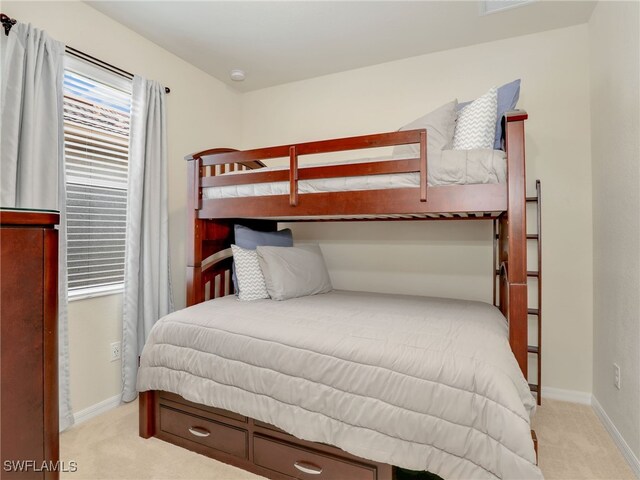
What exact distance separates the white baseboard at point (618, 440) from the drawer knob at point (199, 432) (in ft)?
6.61

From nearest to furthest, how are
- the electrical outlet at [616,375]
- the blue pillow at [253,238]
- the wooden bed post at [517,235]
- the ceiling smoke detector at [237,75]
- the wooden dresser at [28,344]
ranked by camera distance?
the wooden dresser at [28,344]
the wooden bed post at [517,235]
the electrical outlet at [616,375]
the blue pillow at [253,238]
the ceiling smoke detector at [237,75]

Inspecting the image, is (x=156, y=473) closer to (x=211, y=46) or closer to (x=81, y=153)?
(x=81, y=153)

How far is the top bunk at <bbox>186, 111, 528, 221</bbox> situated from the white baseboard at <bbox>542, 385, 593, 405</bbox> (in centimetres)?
159

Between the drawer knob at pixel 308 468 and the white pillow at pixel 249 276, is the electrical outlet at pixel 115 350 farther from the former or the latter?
the drawer knob at pixel 308 468

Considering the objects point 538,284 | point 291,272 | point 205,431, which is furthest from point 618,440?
point 205,431

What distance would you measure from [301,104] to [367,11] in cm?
116

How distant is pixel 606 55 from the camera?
205 cm

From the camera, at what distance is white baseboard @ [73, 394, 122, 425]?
211 cm

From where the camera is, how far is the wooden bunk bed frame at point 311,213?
153 centimetres

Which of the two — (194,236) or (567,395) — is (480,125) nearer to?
(194,236)

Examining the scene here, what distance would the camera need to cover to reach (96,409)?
7.23ft

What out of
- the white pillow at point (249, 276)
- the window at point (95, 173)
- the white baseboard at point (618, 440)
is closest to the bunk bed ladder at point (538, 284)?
the white baseboard at point (618, 440)

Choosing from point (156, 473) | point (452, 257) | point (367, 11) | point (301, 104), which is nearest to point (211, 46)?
point (301, 104)

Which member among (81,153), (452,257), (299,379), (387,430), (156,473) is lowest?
(156,473)
